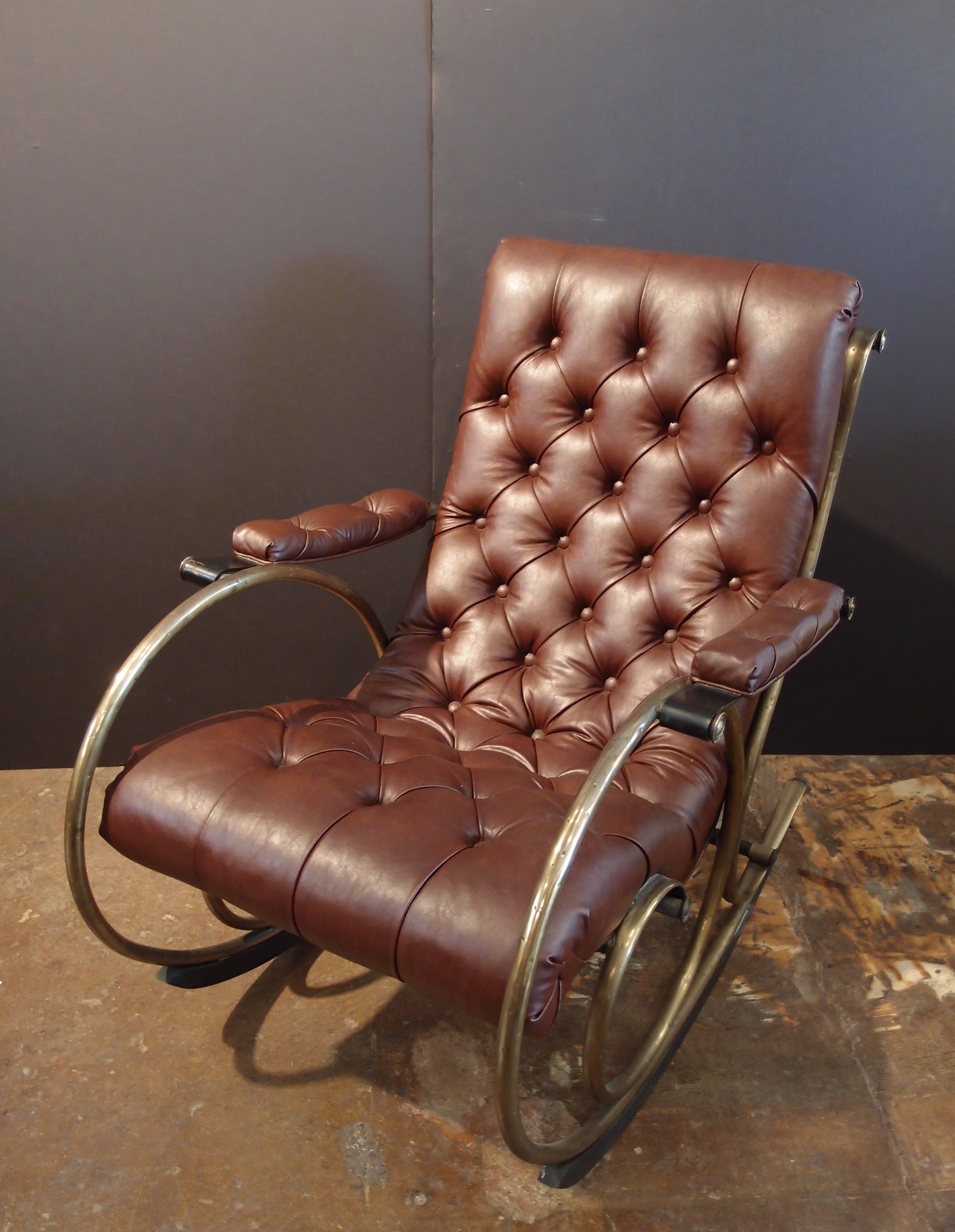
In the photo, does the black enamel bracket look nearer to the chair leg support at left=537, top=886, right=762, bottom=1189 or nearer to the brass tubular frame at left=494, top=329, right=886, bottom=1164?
the brass tubular frame at left=494, top=329, right=886, bottom=1164

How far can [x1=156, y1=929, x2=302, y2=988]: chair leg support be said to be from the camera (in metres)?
1.40

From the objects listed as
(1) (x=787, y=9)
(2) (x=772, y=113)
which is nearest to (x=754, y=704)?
(2) (x=772, y=113)

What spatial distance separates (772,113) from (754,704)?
0.96 m

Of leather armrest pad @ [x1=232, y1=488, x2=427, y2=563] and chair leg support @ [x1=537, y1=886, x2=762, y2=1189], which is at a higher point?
leather armrest pad @ [x1=232, y1=488, x2=427, y2=563]

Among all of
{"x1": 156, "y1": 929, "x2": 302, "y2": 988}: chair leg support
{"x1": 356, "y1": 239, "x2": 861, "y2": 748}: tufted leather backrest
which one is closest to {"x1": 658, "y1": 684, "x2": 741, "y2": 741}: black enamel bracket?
{"x1": 356, "y1": 239, "x2": 861, "y2": 748}: tufted leather backrest

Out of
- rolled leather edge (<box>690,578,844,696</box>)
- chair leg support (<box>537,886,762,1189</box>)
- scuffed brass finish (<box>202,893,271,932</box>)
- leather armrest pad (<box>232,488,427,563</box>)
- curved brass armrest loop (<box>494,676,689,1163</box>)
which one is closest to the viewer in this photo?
curved brass armrest loop (<box>494,676,689,1163</box>)

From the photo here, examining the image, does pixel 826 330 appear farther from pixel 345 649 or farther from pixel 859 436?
pixel 345 649

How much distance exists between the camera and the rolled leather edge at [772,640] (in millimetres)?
1073

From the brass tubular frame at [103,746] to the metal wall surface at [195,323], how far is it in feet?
1.70

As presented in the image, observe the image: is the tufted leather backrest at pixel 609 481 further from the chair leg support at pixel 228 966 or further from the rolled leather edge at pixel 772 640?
the chair leg support at pixel 228 966

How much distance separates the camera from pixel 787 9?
163 centimetres

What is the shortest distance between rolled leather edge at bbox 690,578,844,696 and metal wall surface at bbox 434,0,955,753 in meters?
0.70

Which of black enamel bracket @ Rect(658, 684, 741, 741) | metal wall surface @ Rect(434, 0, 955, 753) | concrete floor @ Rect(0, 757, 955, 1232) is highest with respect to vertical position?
metal wall surface @ Rect(434, 0, 955, 753)

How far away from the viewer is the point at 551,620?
1532 millimetres
